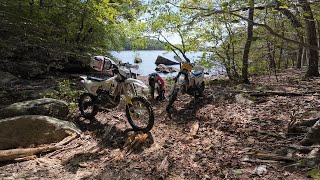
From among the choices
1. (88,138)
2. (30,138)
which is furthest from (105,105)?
(30,138)

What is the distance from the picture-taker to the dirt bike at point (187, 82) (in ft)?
22.0

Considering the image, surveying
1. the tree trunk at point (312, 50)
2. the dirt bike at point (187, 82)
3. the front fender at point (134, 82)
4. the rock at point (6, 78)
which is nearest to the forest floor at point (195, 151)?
the dirt bike at point (187, 82)

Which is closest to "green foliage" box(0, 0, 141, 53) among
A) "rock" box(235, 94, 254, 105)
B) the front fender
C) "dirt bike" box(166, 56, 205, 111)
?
"dirt bike" box(166, 56, 205, 111)

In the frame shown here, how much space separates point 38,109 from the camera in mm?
5582

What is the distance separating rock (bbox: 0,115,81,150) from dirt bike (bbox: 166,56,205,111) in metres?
2.71

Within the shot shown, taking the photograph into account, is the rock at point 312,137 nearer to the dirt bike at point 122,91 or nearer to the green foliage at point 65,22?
the dirt bike at point 122,91

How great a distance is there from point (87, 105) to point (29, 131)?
1458mm

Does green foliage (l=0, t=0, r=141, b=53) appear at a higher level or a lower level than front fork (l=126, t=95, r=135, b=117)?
higher

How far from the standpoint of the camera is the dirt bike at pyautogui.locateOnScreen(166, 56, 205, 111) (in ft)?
22.0

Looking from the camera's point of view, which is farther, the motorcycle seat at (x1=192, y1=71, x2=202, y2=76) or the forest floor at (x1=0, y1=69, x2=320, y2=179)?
the motorcycle seat at (x1=192, y1=71, x2=202, y2=76)

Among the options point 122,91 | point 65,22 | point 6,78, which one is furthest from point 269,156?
point 65,22

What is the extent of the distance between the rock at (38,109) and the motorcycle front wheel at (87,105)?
1.12ft

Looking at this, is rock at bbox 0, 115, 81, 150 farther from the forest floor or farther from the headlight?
the headlight

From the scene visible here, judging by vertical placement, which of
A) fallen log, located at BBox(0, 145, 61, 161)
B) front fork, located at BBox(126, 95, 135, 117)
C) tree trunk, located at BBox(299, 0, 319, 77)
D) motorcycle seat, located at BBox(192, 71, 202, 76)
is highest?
tree trunk, located at BBox(299, 0, 319, 77)
